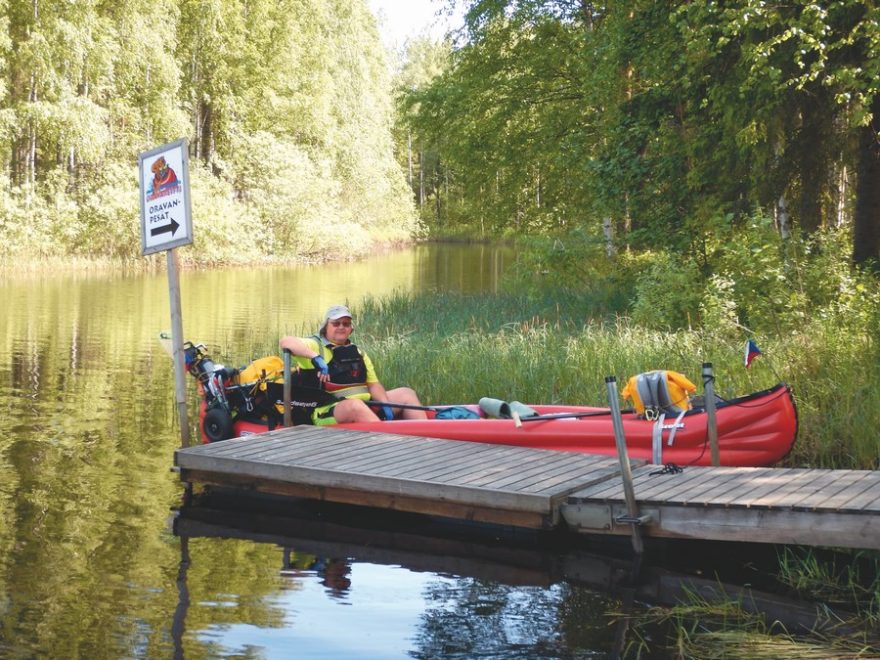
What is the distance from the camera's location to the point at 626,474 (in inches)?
229

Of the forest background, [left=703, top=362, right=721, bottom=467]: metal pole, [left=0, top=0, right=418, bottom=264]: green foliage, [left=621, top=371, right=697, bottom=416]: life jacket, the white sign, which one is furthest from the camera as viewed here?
[left=0, top=0, right=418, bottom=264]: green foliage

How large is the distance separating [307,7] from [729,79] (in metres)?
29.8

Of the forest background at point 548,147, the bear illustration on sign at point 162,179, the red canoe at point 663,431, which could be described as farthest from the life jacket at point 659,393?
the bear illustration on sign at point 162,179

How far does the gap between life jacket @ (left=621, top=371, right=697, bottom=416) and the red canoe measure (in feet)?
0.29

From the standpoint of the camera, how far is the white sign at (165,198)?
25.1 feet

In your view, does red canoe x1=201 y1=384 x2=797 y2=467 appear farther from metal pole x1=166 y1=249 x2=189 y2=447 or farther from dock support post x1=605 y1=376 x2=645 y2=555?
metal pole x1=166 y1=249 x2=189 y2=447

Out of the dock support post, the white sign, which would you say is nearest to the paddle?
the white sign

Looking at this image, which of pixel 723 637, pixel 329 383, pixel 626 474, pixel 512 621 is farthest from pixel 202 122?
pixel 723 637

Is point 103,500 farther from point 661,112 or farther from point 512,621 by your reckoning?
point 661,112

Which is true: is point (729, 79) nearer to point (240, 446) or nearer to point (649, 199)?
point (649, 199)

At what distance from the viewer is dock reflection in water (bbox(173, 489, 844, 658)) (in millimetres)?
5078

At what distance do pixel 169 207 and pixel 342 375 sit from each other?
6.09 ft

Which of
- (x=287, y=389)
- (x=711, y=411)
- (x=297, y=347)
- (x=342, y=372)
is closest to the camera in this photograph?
(x=711, y=411)

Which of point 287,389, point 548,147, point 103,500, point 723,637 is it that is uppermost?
point 548,147
